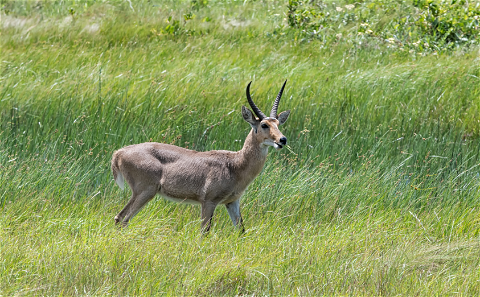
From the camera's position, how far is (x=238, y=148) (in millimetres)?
9000

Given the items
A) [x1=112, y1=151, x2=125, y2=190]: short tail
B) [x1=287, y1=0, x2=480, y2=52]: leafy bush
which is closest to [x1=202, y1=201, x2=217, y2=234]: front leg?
[x1=112, y1=151, x2=125, y2=190]: short tail

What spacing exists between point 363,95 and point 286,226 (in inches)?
176

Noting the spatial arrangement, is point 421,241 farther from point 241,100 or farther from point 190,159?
point 241,100

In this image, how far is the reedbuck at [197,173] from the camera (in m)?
6.65

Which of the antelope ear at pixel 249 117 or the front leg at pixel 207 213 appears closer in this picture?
the front leg at pixel 207 213

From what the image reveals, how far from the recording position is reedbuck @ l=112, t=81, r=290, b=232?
665 centimetres

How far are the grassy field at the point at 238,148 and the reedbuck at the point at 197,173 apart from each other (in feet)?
0.83

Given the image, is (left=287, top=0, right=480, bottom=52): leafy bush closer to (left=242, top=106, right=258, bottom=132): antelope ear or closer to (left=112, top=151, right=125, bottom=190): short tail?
(left=242, top=106, right=258, bottom=132): antelope ear

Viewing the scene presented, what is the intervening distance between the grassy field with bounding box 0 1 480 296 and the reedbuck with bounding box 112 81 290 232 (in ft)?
0.83

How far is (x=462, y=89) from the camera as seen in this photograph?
440 inches

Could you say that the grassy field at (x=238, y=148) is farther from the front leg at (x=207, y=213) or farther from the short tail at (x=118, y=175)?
the short tail at (x=118, y=175)

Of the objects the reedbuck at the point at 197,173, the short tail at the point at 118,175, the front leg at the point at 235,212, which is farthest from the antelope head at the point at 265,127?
the short tail at the point at 118,175

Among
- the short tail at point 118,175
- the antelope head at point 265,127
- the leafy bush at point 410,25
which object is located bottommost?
the leafy bush at point 410,25

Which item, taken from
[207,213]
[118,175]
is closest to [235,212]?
[207,213]
